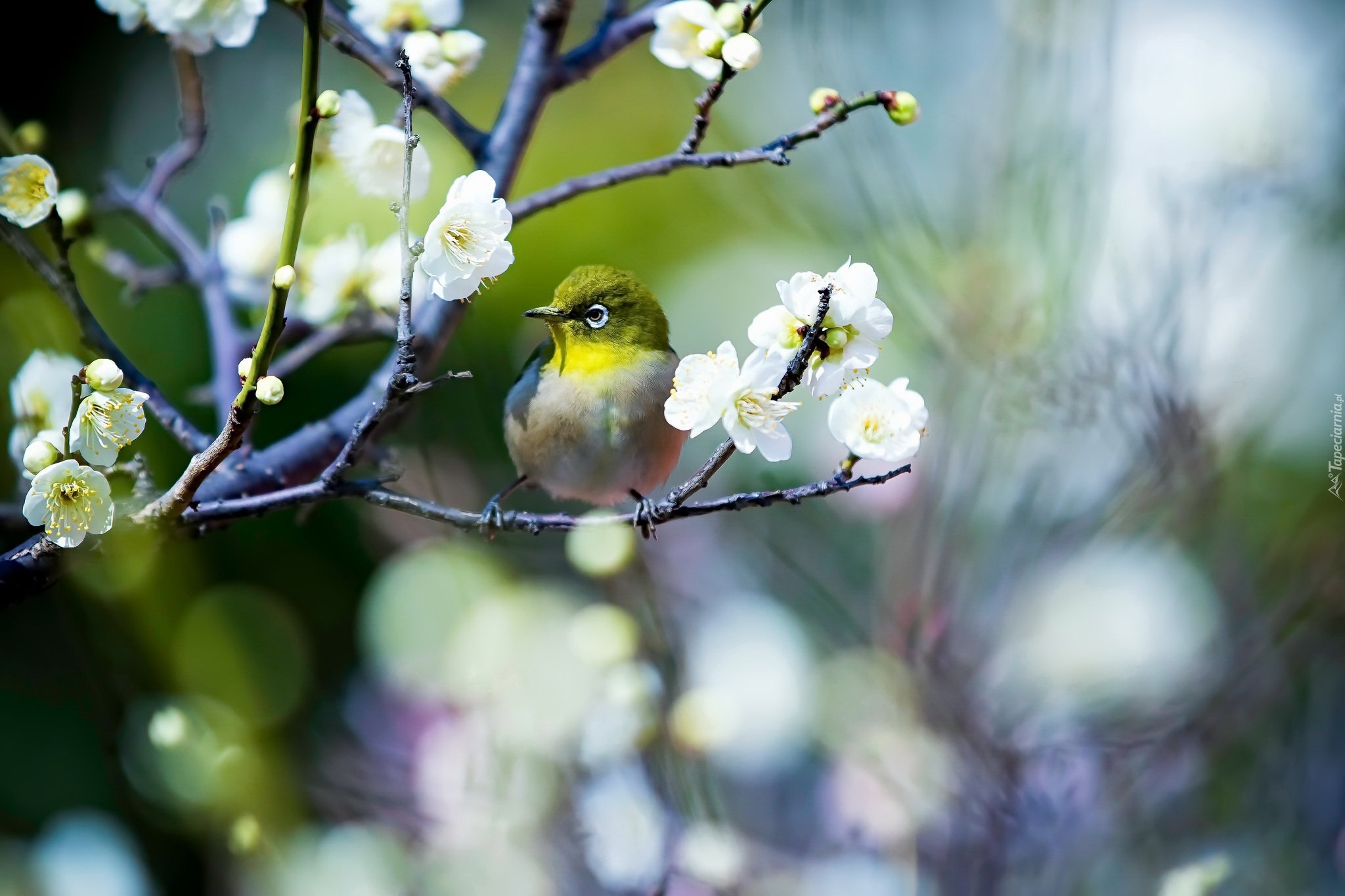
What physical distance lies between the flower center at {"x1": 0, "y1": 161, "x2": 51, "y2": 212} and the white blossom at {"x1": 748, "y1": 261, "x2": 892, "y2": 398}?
48 centimetres

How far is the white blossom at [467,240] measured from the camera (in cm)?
65

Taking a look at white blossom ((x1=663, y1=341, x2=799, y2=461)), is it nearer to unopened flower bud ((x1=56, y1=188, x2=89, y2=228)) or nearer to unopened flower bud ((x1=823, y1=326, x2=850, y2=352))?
unopened flower bud ((x1=823, y1=326, x2=850, y2=352))

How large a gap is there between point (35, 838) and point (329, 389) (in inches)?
37.5

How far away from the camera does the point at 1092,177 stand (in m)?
1.15

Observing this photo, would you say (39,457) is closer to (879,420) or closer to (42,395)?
(42,395)

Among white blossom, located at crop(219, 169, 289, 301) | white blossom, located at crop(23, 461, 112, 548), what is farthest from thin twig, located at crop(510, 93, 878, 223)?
white blossom, located at crop(23, 461, 112, 548)

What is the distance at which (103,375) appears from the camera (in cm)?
60

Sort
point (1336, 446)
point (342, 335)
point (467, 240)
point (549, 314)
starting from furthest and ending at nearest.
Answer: point (1336, 446) → point (549, 314) → point (342, 335) → point (467, 240)

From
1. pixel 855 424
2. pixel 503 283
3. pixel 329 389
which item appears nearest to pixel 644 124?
pixel 503 283

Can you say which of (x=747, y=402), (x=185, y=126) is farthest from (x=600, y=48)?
(x=747, y=402)

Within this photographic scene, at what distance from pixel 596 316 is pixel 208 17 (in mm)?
541

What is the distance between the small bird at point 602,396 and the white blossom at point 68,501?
0.61m

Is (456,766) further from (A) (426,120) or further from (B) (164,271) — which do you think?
(A) (426,120)

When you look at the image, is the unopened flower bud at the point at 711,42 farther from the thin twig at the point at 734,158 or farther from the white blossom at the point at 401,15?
the white blossom at the point at 401,15
